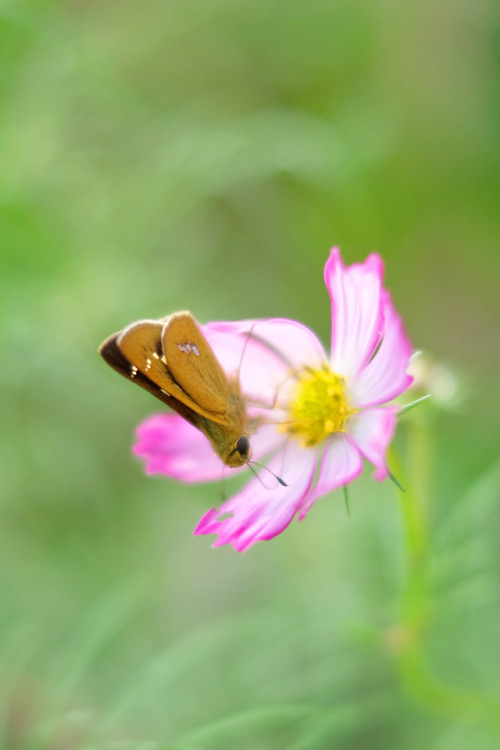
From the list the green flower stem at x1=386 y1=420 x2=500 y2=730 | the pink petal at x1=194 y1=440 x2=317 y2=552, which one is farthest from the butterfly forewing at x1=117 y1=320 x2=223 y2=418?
the green flower stem at x1=386 y1=420 x2=500 y2=730

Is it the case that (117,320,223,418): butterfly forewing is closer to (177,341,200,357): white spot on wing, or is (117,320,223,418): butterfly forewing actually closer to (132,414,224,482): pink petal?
(177,341,200,357): white spot on wing

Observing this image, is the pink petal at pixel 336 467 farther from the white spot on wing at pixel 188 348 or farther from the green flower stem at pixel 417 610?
the white spot on wing at pixel 188 348

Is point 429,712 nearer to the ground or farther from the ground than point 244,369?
nearer to the ground

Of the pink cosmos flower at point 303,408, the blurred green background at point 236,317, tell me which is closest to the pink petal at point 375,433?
the pink cosmos flower at point 303,408

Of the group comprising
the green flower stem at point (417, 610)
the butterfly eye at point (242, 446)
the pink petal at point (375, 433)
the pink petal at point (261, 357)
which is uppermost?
the pink petal at point (261, 357)

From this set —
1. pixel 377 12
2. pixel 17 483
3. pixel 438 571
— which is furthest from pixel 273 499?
pixel 377 12

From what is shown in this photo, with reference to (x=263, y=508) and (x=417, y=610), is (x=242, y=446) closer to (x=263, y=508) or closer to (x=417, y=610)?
(x=263, y=508)

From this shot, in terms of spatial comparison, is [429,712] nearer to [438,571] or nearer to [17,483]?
[438,571]
